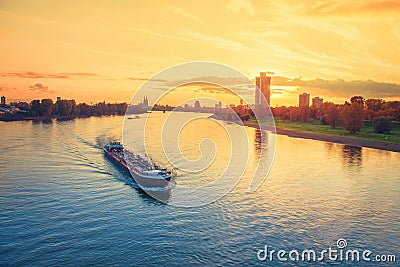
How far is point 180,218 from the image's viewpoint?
1119 cm

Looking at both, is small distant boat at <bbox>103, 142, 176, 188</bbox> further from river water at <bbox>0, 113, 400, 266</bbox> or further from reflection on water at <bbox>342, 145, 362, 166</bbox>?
reflection on water at <bbox>342, 145, 362, 166</bbox>

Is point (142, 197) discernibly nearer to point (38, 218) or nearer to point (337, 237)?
point (38, 218)

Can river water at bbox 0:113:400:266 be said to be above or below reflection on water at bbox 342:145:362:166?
below

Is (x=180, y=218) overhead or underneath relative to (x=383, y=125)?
underneath

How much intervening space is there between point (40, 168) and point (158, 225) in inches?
402

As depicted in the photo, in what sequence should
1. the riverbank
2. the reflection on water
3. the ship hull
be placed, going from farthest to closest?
the riverbank, the reflection on water, the ship hull

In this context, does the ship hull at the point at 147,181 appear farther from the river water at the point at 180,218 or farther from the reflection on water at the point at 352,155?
the reflection on water at the point at 352,155

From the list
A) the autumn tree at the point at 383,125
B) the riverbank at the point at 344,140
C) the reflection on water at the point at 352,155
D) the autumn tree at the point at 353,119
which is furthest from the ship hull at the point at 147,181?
the autumn tree at the point at 383,125

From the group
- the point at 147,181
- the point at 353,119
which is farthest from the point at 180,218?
the point at 353,119

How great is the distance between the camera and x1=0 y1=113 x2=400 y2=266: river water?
879 cm

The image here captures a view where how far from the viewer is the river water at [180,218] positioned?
28.8 ft

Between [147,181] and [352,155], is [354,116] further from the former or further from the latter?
[147,181]

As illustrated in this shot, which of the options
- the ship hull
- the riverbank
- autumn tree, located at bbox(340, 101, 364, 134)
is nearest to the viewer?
the ship hull

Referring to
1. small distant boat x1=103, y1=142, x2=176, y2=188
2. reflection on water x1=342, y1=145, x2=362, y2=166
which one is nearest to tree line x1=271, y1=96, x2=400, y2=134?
reflection on water x1=342, y1=145, x2=362, y2=166
